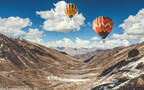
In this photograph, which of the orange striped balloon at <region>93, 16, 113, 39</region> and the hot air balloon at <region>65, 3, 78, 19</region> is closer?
the orange striped balloon at <region>93, 16, 113, 39</region>

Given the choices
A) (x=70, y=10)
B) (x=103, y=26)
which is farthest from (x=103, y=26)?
(x=70, y=10)

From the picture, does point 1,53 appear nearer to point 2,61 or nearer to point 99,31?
point 2,61

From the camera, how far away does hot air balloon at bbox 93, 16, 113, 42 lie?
54844mm

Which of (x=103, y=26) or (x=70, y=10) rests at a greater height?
(x=70, y=10)

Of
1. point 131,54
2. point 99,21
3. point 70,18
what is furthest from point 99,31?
point 131,54

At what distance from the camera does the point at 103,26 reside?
5488cm

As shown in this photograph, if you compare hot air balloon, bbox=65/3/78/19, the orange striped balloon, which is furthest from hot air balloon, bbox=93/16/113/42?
hot air balloon, bbox=65/3/78/19

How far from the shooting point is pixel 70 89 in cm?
7612

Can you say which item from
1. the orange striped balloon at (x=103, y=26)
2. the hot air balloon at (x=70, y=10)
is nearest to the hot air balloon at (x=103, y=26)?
the orange striped balloon at (x=103, y=26)

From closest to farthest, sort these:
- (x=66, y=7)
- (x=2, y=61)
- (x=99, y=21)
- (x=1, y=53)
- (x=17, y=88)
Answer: (x=99, y=21) < (x=66, y=7) < (x=17, y=88) < (x=2, y=61) < (x=1, y=53)

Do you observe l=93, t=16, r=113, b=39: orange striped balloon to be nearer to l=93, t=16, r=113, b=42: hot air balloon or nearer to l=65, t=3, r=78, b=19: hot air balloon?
l=93, t=16, r=113, b=42: hot air balloon

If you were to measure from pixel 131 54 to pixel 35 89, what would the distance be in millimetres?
74597

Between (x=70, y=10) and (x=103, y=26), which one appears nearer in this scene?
(x=103, y=26)

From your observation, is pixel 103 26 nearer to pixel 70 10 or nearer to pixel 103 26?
pixel 103 26
